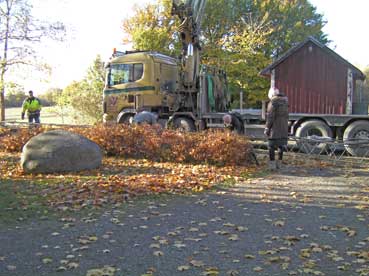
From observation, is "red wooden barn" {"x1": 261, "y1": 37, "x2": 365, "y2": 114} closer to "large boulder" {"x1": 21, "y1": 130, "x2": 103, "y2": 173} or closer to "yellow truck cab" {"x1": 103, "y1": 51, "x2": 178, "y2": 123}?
"yellow truck cab" {"x1": 103, "y1": 51, "x2": 178, "y2": 123}

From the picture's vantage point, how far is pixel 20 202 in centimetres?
710

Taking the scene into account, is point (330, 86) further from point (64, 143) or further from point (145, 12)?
point (145, 12)

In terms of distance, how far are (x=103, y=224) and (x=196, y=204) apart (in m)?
1.67

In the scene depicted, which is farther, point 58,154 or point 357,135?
point 357,135

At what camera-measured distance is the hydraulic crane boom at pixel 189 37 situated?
1638cm

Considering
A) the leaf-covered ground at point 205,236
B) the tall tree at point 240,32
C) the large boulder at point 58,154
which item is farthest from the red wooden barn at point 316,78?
the tall tree at point 240,32

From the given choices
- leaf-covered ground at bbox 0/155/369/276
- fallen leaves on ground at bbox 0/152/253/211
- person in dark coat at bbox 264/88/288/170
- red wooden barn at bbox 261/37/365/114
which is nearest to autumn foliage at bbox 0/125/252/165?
fallen leaves on ground at bbox 0/152/253/211

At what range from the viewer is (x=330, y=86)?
16.0 metres

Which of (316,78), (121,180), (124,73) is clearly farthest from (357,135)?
(124,73)

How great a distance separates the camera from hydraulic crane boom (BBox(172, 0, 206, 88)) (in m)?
16.4

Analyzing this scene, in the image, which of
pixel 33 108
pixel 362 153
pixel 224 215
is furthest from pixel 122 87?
pixel 224 215

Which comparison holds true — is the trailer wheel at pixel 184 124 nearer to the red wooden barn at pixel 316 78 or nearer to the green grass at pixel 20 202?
the red wooden barn at pixel 316 78

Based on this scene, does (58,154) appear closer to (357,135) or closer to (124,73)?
(124,73)

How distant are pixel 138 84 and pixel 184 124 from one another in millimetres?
2182
